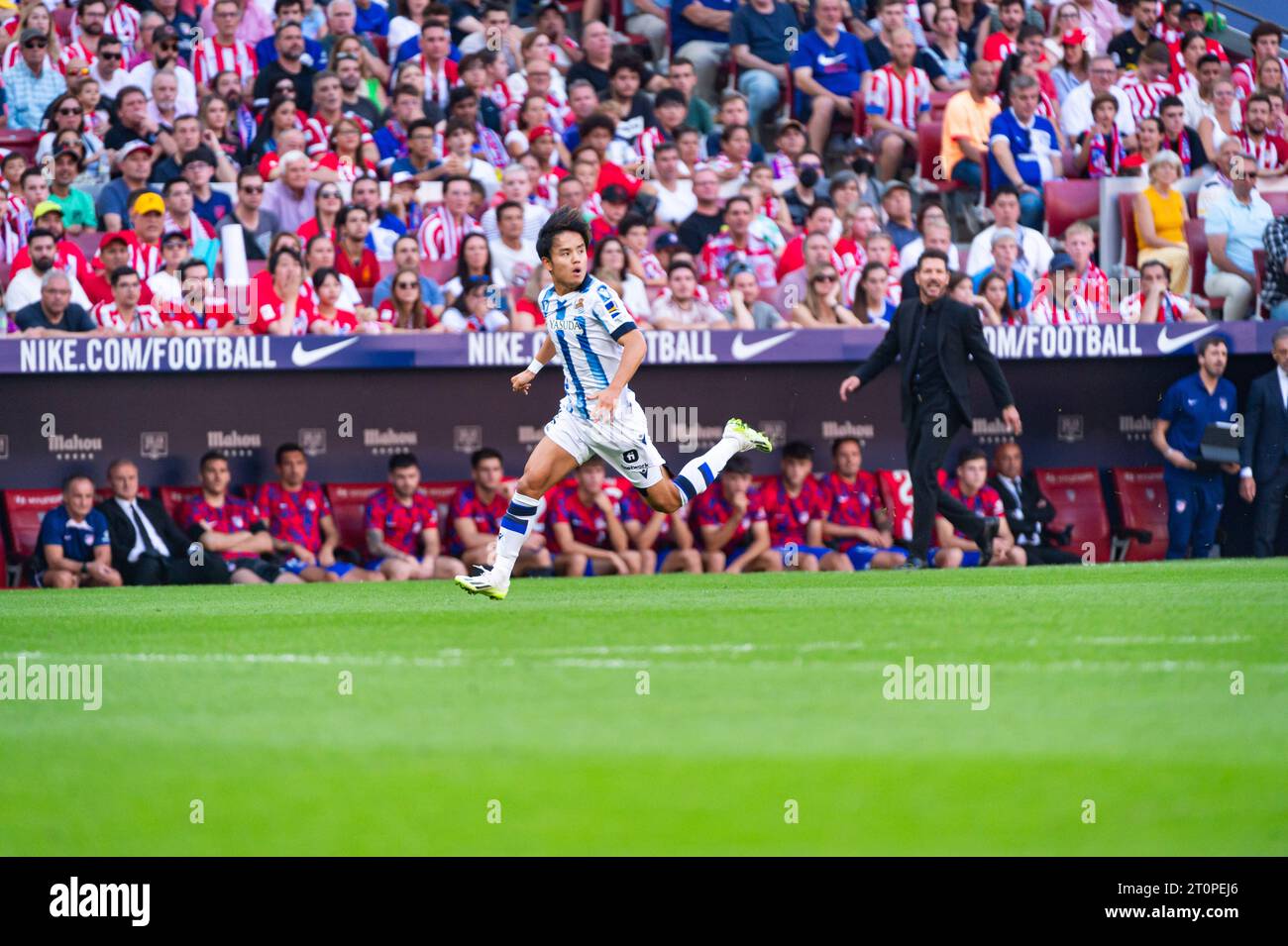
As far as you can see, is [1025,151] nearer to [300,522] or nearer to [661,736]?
[300,522]

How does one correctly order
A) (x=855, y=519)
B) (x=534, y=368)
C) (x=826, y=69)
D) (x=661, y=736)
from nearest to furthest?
1. (x=661, y=736)
2. (x=534, y=368)
3. (x=855, y=519)
4. (x=826, y=69)

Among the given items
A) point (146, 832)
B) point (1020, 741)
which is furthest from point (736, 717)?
point (146, 832)

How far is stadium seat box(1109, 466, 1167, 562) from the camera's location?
47.7 feet

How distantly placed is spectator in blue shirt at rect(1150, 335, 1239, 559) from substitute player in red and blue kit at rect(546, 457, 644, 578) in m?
4.17

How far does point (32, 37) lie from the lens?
15.2 m

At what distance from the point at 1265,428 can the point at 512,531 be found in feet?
22.5

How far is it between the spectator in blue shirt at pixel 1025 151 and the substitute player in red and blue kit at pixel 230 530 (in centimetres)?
713

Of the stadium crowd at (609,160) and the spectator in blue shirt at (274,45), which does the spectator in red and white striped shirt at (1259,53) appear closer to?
the stadium crowd at (609,160)

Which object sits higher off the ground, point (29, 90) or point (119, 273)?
point (29, 90)

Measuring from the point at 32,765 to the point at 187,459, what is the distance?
8.50 m

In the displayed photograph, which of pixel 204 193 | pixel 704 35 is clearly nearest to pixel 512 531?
pixel 204 193

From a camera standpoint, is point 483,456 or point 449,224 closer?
point 483,456

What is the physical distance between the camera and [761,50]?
56.6 feet

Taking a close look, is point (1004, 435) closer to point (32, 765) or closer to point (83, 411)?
point (83, 411)
